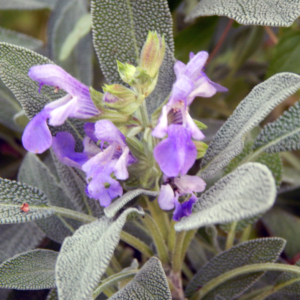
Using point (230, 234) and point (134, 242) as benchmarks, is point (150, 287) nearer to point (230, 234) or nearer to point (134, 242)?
point (134, 242)

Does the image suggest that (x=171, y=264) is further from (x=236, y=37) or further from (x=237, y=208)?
(x=236, y=37)

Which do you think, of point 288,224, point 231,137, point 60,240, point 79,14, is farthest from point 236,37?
point 60,240

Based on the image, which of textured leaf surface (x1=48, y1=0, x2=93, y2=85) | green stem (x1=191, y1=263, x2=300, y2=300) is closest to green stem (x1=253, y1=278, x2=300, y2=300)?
green stem (x1=191, y1=263, x2=300, y2=300)

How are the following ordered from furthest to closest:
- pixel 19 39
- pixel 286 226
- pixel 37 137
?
pixel 19 39 < pixel 286 226 < pixel 37 137

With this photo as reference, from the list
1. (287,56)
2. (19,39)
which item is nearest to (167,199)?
(287,56)

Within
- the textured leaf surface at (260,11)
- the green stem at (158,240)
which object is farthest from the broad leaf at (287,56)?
the green stem at (158,240)

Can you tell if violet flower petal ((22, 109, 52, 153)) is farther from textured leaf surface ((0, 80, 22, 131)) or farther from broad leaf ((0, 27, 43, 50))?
broad leaf ((0, 27, 43, 50))
